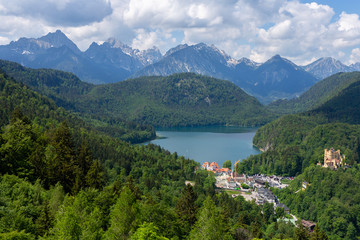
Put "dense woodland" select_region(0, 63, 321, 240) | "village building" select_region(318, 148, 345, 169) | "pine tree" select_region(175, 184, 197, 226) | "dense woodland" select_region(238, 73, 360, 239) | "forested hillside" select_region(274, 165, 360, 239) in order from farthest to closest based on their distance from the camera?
"village building" select_region(318, 148, 345, 169) → "dense woodland" select_region(238, 73, 360, 239) → "forested hillside" select_region(274, 165, 360, 239) → "pine tree" select_region(175, 184, 197, 226) → "dense woodland" select_region(0, 63, 321, 240)

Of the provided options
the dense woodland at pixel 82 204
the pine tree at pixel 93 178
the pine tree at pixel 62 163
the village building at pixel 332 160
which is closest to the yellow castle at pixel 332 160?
the village building at pixel 332 160

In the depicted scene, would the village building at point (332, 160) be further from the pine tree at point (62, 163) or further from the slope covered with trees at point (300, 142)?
the pine tree at point (62, 163)

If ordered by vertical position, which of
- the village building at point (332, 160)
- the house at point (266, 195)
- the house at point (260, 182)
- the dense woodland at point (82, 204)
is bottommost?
the house at point (266, 195)

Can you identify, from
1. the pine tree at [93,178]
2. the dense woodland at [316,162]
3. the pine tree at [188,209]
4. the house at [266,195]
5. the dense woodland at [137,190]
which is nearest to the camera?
the dense woodland at [137,190]

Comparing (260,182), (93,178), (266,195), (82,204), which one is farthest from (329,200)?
(82,204)

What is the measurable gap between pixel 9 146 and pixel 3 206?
43.4 feet

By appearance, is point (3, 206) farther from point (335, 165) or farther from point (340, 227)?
point (335, 165)

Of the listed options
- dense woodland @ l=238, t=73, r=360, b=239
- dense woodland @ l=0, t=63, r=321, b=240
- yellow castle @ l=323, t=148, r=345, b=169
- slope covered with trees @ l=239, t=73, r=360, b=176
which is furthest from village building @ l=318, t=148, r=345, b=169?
dense woodland @ l=0, t=63, r=321, b=240

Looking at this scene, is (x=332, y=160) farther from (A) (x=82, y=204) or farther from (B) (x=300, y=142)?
(A) (x=82, y=204)

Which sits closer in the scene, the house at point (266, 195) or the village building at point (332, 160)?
the house at point (266, 195)

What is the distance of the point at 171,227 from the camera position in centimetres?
2630

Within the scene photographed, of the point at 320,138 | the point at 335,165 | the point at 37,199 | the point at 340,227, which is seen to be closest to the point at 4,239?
the point at 37,199

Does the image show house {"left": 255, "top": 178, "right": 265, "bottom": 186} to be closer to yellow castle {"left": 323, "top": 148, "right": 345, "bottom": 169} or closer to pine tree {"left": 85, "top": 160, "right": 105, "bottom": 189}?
yellow castle {"left": 323, "top": 148, "right": 345, "bottom": 169}

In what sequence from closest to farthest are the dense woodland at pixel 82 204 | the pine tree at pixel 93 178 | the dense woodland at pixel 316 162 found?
1. the dense woodland at pixel 82 204
2. the pine tree at pixel 93 178
3. the dense woodland at pixel 316 162
